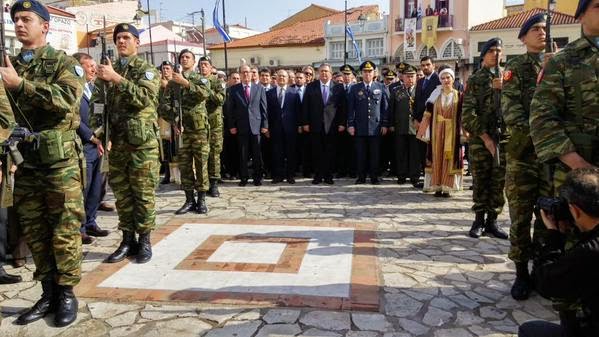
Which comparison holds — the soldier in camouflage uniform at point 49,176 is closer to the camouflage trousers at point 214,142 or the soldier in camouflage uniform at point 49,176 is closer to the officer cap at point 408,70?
the camouflage trousers at point 214,142

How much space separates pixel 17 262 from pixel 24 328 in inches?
55.1

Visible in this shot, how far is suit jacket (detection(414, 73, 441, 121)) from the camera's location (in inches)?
300

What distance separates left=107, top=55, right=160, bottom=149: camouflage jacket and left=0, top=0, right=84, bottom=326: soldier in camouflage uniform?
86 cm

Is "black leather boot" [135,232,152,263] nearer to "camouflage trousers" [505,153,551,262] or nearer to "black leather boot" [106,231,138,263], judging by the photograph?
"black leather boot" [106,231,138,263]

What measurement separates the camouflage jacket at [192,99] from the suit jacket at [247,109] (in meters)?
1.98

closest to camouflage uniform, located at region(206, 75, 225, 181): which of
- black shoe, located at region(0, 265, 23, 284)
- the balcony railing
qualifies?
black shoe, located at region(0, 265, 23, 284)

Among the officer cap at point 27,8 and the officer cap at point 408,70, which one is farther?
the officer cap at point 408,70

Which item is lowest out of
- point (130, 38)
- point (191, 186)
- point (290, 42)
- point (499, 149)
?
point (191, 186)

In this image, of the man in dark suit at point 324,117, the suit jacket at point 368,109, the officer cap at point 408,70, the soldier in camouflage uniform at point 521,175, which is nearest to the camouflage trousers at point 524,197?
the soldier in camouflage uniform at point 521,175

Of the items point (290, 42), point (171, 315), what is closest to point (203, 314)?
point (171, 315)

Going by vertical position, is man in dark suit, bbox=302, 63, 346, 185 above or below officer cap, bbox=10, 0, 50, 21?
below

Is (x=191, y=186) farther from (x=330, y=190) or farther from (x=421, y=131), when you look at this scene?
(x=421, y=131)

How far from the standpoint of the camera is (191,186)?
6199mm

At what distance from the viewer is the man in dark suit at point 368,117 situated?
8125 millimetres
